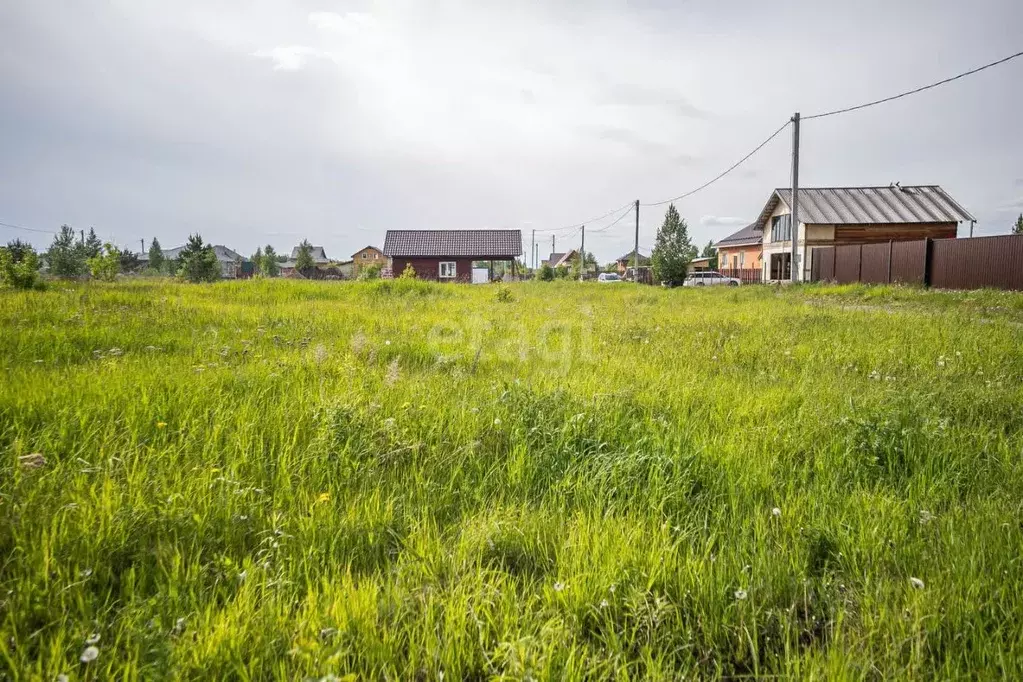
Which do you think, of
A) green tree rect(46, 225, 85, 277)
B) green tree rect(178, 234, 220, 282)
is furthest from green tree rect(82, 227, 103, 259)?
green tree rect(178, 234, 220, 282)

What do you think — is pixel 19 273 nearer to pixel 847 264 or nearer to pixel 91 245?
pixel 847 264

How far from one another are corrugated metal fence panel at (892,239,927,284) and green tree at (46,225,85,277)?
193ft

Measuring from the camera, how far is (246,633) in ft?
5.39

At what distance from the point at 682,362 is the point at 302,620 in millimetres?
4938

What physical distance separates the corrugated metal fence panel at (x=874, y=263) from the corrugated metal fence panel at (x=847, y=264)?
491 millimetres

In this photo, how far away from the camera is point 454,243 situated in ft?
169

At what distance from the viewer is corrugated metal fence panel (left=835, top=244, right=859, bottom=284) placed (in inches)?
1009

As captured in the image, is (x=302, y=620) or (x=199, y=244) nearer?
(x=302, y=620)

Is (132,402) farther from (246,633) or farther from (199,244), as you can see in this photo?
(199,244)

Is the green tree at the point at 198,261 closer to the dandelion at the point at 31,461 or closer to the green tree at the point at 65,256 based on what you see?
the green tree at the point at 65,256

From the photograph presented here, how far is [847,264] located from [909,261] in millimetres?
4295

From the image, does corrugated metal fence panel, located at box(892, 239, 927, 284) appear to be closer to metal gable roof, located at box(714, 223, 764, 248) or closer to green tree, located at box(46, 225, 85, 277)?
metal gable roof, located at box(714, 223, 764, 248)

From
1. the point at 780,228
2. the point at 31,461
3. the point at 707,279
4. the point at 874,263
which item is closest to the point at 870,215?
the point at 780,228

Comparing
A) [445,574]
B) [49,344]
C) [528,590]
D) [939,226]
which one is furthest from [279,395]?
[939,226]
